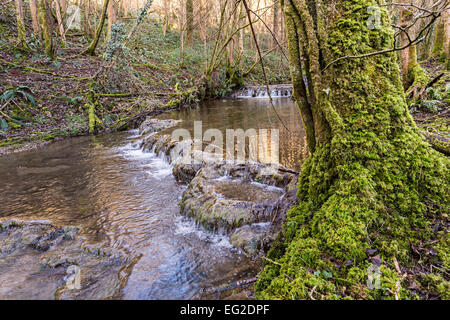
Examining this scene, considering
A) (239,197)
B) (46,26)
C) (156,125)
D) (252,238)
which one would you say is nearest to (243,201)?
(239,197)

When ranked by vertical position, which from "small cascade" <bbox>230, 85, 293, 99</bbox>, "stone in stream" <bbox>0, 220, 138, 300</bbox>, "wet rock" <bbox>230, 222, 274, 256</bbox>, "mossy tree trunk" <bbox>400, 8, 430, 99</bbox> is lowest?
"stone in stream" <bbox>0, 220, 138, 300</bbox>

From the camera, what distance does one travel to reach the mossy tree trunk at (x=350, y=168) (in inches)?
77.4

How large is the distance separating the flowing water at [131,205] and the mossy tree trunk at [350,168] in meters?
1.24

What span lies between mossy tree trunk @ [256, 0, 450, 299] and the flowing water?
1.24 meters

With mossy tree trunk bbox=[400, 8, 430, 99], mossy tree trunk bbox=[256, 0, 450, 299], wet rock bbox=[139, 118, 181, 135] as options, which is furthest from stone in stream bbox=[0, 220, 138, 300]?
mossy tree trunk bbox=[400, 8, 430, 99]

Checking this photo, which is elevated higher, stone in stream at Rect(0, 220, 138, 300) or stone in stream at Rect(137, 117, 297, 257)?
stone in stream at Rect(137, 117, 297, 257)

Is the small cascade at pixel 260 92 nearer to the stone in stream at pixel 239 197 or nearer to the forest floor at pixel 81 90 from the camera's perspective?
the forest floor at pixel 81 90

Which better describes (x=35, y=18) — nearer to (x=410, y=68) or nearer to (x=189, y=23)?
(x=189, y=23)

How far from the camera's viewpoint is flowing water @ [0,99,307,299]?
3221 mm

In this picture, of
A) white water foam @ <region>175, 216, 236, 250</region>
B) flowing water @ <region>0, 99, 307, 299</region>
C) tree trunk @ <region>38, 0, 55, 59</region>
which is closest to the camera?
flowing water @ <region>0, 99, 307, 299</region>

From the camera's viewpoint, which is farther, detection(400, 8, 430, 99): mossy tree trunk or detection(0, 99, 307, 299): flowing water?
detection(400, 8, 430, 99): mossy tree trunk

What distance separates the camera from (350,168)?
230 centimetres

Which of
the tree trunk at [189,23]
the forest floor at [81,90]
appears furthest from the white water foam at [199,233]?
the tree trunk at [189,23]

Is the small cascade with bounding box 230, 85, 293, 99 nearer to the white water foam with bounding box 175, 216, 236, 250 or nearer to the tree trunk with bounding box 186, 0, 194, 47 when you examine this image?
the tree trunk with bounding box 186, 0, 194, 47
